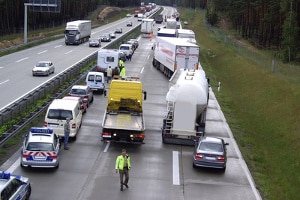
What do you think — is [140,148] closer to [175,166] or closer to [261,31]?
[175,166]

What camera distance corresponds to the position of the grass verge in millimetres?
21891

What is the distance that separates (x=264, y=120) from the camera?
32.9m

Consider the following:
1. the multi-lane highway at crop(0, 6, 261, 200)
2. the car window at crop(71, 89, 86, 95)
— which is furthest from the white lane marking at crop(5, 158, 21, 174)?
the car window at crop(71, 89, 86, 95)

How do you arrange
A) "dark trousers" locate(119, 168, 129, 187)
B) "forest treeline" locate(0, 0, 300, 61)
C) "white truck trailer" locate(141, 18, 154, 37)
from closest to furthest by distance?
"dark trousers" locate(119, 168, 129, 187) < "forest treeline" locate(0, 0, 300, 61) < "white truck trailer" locate(141, 18, 154, 37)

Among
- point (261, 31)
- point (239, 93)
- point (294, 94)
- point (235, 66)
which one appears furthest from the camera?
point (261, 31)

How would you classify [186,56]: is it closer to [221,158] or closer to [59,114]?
[59,114]

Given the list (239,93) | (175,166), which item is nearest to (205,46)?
(239,93)

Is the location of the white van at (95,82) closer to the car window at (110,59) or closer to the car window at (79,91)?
the car window at (79,91)

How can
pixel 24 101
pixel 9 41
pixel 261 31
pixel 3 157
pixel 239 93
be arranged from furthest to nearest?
pixel 261 31, pixel 9 41, pixel 239 93, pixel 24 101, pixel 3 157

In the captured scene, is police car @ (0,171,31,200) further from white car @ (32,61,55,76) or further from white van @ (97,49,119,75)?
white van @ (97,49,119,75)

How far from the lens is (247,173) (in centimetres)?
2223

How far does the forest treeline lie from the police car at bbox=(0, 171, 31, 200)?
1828 inches

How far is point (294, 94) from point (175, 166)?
51.8 feet

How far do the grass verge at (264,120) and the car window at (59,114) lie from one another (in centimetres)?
857
